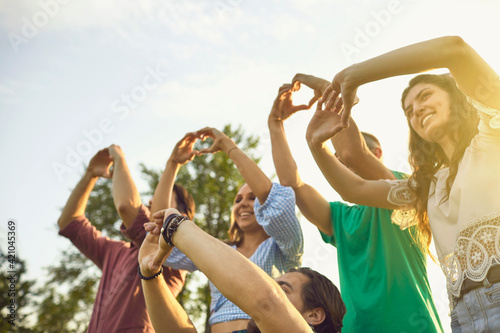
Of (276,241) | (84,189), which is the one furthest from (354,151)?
(84,189)

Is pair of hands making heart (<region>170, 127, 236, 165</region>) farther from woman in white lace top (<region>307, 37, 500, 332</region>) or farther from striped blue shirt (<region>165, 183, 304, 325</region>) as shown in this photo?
woman in white lace top (<region>307, 37, 500, 332</region>)

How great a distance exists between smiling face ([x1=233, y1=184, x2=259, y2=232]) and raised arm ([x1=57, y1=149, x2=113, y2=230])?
4.75 feet

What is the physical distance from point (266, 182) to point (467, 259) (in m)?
1.54

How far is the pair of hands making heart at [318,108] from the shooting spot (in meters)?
2.19

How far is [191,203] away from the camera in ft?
14.7

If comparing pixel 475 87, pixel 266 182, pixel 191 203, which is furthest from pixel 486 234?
pixel 191 203

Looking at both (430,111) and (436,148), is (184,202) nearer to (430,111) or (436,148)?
(436,148)

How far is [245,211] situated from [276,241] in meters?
0.58

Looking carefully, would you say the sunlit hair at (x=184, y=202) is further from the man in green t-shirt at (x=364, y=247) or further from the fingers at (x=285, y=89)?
the fingers at (x=285, y=89)

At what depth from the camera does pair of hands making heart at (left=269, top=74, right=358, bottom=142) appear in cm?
219

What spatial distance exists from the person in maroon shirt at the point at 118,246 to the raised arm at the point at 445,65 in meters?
2.33

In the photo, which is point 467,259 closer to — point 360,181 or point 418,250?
point 360,181

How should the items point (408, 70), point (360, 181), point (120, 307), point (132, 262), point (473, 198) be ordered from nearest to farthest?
point (408, 70)
point (473, 198)
point (360, 181)
point (120, 307)
point (132, 262)

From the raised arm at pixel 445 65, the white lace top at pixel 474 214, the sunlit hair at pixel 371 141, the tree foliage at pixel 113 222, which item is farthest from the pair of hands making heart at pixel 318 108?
the tree foliage at pixel 113 222
